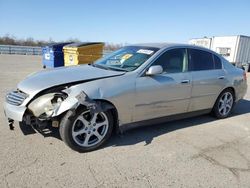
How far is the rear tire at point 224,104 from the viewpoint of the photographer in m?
5.19

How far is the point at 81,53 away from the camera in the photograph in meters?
11.5

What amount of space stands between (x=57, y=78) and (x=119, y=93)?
3.11 feet

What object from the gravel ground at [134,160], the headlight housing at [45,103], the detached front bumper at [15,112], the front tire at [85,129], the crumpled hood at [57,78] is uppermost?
the crumpled hood at [57,78]

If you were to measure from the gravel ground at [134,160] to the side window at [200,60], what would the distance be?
4.10 feet

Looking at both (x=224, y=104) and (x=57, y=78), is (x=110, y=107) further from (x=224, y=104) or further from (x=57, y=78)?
(x=224, y=104)

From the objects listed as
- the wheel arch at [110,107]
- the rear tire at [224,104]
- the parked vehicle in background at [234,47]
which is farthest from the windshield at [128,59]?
the parked vehicle in background at [234,47]

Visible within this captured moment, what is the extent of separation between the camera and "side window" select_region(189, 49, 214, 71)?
4.55m

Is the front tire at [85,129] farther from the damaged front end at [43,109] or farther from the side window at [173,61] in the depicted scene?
the side window at [173,61]

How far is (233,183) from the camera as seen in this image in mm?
2840

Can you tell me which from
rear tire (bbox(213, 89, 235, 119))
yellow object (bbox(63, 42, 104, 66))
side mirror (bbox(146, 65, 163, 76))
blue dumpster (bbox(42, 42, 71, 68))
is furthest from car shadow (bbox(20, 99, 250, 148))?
blue dumpster (bbox(42, 42, 71, 68))

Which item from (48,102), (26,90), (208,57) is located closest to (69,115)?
(48,102)

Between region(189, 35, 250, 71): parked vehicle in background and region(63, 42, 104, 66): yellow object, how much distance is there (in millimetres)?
→ 9299

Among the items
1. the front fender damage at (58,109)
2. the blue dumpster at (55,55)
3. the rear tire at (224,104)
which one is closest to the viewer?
the front fender damage at (58,109)

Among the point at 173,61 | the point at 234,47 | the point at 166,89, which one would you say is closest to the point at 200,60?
the point at 173,61
